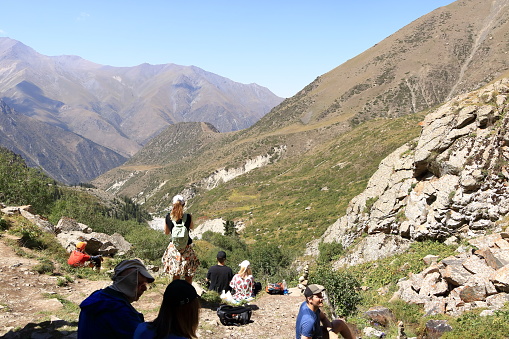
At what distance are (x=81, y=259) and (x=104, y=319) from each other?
33.9 ft

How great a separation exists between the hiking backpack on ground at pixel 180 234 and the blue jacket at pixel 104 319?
4.11 metres

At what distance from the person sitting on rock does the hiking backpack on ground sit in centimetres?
662

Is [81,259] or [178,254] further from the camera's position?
[81,259]

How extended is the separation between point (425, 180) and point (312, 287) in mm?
16083

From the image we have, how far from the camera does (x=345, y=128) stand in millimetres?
135500

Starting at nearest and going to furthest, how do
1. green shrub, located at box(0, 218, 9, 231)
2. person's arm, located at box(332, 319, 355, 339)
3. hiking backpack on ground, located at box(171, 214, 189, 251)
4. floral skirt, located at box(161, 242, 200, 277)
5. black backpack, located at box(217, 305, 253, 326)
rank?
person's arm, located at box(332, 319, 355, 339), hiking backpack on ground, located at box(171, 214, 189, 251), floral skirt, located at box(161, 242, 200, 277), black backpack, located at box(217, 305, 253, 326), green shrub, located at box(0, 218, 9, 231)

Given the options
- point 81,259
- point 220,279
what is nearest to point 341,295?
point 220,279

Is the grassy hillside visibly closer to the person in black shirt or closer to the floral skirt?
the person in black shirt

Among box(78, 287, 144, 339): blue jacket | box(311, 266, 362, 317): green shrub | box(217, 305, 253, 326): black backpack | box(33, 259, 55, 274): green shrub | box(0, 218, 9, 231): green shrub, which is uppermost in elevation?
box(0, 218, 9, 231): green shrub

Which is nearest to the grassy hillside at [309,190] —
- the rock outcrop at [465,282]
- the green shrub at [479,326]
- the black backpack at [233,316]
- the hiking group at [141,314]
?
the rock outcrop at [465,282]

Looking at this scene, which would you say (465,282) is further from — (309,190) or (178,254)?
(309,190)

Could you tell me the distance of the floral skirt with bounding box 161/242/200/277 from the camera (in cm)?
879

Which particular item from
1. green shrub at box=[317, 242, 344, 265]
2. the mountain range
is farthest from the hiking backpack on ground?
the mountain range

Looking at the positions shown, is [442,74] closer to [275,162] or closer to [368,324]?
[275,162]
